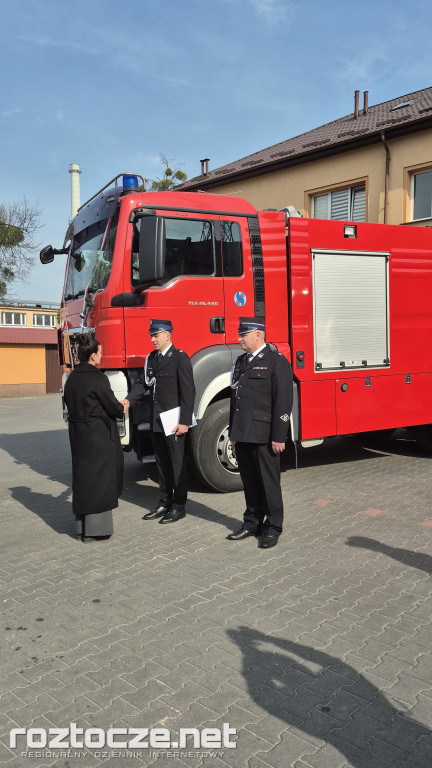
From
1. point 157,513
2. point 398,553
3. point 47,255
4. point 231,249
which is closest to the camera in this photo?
point 398,553

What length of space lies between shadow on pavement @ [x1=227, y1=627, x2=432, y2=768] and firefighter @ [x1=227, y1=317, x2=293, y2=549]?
1.68 metres

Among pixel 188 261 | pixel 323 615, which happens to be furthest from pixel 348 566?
pixel 188 261

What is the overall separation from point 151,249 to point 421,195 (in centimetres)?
1083

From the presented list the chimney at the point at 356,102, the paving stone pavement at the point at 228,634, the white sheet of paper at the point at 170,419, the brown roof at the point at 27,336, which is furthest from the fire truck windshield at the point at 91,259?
the brown roof at the point at 27,336

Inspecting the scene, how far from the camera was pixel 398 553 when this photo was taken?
15.4 ft

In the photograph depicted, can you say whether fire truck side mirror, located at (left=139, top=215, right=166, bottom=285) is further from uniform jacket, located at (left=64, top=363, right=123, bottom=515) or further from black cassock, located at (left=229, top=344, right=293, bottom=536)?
black cassock, located at (left=229, top=344, right=293, bottom=536)

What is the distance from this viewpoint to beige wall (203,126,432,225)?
1436cm

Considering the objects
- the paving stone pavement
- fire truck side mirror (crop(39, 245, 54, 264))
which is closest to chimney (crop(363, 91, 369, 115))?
fire truck side mirror (crop(39, 245, 54, 264))

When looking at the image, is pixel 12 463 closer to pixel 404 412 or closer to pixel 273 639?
pixel 404 412

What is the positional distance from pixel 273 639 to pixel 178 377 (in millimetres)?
2703

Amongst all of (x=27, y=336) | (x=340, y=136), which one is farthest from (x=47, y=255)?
(x=27, y=336)

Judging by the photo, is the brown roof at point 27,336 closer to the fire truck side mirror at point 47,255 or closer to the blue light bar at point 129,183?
the fire truck side mirror at point 47,255

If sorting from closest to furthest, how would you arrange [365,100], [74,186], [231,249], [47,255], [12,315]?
[231,249] < [47,255] < [365,100] < [74,186] < [12,315]

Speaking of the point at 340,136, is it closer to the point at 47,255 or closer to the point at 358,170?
the point at 358,170
